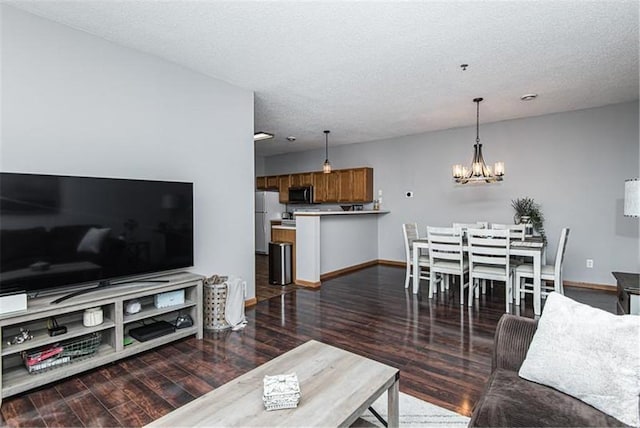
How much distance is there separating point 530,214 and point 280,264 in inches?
157

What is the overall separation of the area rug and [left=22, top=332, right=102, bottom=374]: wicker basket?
6.63 ft

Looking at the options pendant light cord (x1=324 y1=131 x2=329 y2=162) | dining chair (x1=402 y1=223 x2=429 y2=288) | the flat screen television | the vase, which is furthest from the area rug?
pendant light cord (x1=324 y1=131 x2=329 y2=162)

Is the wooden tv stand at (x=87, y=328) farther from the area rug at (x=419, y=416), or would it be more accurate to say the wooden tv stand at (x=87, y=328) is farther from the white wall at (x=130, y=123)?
the area rug at (x=419, y=416)

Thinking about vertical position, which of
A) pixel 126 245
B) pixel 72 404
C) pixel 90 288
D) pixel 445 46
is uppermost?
pixel 445 46

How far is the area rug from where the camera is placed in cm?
184

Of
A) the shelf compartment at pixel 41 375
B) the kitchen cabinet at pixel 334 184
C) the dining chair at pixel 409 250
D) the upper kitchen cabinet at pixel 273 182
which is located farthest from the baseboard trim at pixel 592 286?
the upper kitchen cabinet at pixel 273 182

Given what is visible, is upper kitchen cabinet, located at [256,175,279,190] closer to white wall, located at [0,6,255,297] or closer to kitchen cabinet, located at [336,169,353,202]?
kitchen cabinet, located at [336,169,353,202]

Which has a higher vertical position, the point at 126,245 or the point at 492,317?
the point at 126,245

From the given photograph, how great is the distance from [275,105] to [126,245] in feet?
9.13

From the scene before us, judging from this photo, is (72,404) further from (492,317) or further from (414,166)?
(414,166)

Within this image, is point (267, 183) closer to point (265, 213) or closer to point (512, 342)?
point (265, 213)

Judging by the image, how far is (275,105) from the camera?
4629 millimetres

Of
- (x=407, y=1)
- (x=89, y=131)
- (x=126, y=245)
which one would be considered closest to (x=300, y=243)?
(x=126, y=245)

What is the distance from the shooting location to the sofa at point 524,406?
1.23 m
